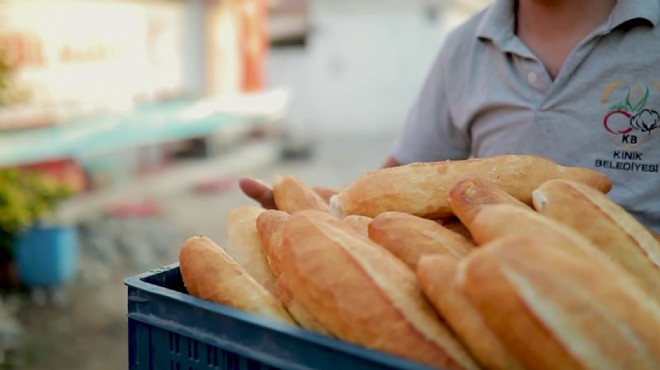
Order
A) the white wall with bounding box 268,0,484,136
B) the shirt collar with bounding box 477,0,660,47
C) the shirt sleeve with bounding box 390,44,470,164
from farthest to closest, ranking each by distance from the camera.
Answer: the white wall with bounding box 268,0,484,136
the shirt sleeve with bounding box 390,44,470,164
the shirt collar with bounding box 477,0,660,47

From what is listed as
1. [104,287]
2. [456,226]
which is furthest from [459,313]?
[104,287]

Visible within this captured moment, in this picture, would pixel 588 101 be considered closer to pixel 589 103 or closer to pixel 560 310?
pixel 589 103

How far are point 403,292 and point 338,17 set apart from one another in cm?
1462

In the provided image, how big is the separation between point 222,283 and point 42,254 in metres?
4.38

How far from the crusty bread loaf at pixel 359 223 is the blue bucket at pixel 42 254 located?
4254mm

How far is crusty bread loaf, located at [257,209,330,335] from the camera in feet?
3.38

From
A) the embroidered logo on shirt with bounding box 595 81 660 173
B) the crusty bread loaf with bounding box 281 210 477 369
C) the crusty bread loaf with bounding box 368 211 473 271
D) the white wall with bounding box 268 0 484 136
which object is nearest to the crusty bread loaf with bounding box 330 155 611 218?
the crusty bread loaf with bounding box 368 211 473 271

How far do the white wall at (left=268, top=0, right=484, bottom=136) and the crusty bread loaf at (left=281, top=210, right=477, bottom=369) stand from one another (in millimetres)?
13829

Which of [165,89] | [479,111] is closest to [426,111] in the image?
[479,111]

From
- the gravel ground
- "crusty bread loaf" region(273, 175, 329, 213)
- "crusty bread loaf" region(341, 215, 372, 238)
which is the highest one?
"crusty bread loaf" region(341, 215, 372, 238)

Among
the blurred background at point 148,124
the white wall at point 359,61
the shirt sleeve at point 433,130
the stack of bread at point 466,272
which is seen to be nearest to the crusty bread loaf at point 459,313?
the stack of bread at point 466,272

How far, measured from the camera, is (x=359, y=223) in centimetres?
126

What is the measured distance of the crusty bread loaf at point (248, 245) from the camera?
1.25 m

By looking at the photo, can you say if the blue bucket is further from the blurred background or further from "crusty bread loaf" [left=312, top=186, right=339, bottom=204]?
"crusty bread loaf" [left=312, top=186, right=339, bottom=204]
